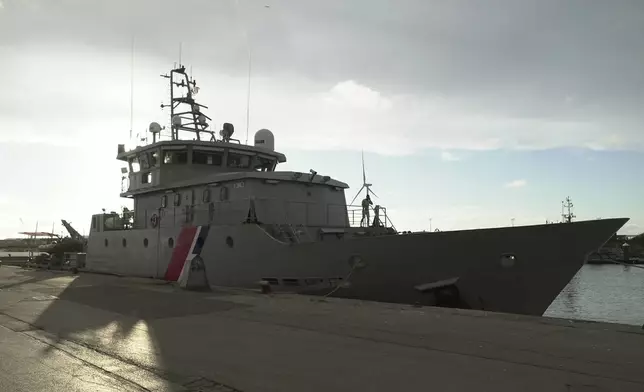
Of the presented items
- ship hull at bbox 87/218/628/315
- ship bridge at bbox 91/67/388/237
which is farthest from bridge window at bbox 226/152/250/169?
ship hull at bbox 87/218/628/315

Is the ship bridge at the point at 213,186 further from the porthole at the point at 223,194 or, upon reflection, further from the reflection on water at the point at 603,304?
the reflection on water at the point at 603,304

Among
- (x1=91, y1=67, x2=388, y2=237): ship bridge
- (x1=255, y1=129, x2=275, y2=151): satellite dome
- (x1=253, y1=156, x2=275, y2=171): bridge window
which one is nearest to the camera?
(x1=91, y1=67, x2=388, y2=237): ship bridge

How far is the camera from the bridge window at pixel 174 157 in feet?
55.8

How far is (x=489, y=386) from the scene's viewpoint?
151 inches

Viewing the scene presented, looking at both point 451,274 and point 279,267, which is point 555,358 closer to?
point 451,274

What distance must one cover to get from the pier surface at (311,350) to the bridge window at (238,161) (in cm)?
928

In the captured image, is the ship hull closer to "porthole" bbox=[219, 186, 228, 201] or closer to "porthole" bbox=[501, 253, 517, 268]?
"porthole" bbox=[501, 253, 517, 268]

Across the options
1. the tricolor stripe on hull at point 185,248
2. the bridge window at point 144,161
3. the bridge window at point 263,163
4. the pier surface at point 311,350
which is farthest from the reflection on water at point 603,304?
the bridge window at point 144,161

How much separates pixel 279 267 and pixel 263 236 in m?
0.95

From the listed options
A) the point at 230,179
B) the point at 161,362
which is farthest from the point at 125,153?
the point at 161,362

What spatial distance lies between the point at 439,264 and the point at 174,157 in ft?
35.7

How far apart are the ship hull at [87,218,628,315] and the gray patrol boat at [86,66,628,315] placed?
22mm

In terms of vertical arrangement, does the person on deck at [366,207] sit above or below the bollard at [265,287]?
above

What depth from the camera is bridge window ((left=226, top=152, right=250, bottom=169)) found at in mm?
17375
